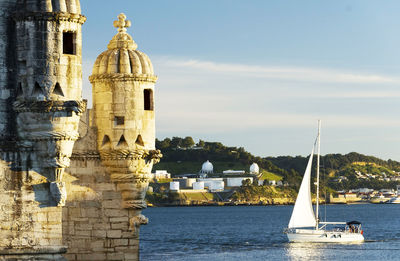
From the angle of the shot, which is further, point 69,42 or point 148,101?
point 148,101

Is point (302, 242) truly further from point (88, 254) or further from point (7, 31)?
point (7, 31)

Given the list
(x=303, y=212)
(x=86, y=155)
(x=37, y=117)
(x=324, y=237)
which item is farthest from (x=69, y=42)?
(x=303, y=212)

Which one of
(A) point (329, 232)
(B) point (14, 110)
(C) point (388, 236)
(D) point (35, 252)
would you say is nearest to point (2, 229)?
(D) point (35, 252)

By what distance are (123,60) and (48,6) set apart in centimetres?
659

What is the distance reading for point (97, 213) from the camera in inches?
1441

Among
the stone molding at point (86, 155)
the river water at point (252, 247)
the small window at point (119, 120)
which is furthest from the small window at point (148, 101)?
the river water at point (252, 247)

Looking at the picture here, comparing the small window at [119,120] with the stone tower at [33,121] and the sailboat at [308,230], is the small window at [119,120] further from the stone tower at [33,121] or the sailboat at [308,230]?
the sailboat at [308,230]

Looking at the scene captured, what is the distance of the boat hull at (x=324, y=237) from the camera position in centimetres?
11200

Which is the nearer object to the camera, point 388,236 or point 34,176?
point 34,176

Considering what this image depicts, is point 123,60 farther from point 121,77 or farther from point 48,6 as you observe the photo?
point 48,6

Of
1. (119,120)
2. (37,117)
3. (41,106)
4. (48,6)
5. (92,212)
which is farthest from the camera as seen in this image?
(92,212)

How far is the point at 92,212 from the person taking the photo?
1437 inches

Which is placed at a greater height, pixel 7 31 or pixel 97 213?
pixel 7 31

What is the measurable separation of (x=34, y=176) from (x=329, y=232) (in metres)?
85.7
